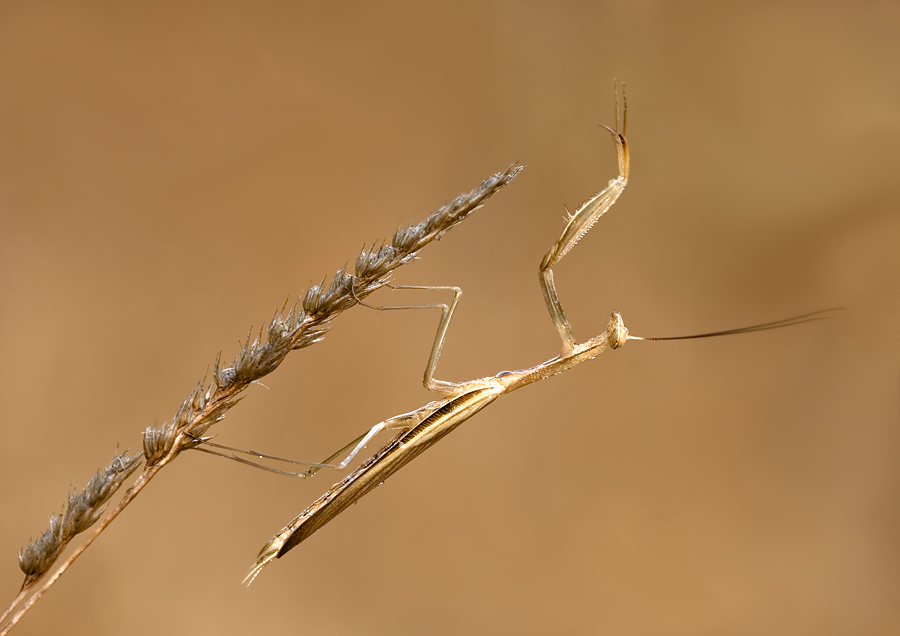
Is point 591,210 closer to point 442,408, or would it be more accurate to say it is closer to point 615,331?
point 615,331

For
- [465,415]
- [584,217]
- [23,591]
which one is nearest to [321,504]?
[465,415]

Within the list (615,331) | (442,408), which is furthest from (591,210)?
(442,408)

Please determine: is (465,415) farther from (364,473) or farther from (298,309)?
(298,309)

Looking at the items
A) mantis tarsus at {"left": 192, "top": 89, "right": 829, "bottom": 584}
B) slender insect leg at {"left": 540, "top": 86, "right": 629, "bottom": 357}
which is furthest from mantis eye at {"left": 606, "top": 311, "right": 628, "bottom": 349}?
slender insect leg at {"left": 540, "top": 86, "right": 629, "bottom": 357}

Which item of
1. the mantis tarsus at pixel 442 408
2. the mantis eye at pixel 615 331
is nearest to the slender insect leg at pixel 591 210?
the mantis tarsus at pixel 442 408

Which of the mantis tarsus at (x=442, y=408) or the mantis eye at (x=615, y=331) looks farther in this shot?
the mantis eye at (x=615, y=331)

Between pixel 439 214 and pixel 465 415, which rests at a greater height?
pixel 439 214

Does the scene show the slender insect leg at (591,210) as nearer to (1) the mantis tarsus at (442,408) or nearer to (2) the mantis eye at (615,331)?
(1) the mantis tarsus at (442,408)

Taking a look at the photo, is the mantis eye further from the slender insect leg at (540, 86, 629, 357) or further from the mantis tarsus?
the slender insect leg at (540, 86, 629, 357)

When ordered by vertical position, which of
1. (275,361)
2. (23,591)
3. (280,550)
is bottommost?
(280,550)
